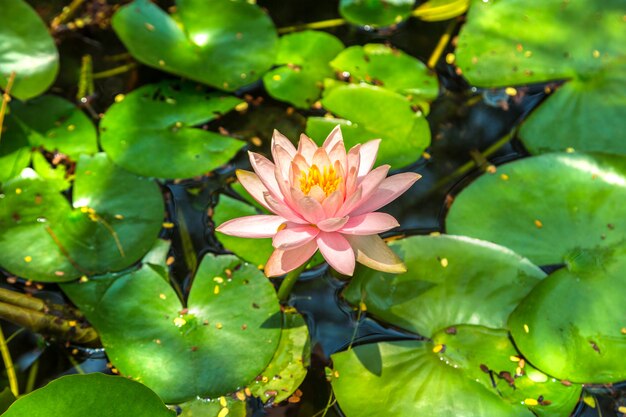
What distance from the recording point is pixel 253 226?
187 cm

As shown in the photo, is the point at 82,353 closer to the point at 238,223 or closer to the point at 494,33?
the point at 238,223

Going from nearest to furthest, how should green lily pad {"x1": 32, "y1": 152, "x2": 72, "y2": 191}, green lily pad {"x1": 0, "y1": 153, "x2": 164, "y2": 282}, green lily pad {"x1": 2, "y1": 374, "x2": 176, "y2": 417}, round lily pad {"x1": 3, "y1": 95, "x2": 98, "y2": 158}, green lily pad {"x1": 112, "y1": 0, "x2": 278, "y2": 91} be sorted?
green lily pad {"x1": 2, "y1": 374, "x2": 176, "y2": 417}
green lily pad {"x1": 0, "y1": 153, "x2": 164, "y2": 282}
green lily pad {"x1": 32, "y1": 152, "x2": 72, "y2": 191}
round lily pad {"x1": 3, "y1": 95, "x2": 98, "y2": 158}
green lily pad {"x1": 112, "y1": 0, "x2": 278, "y2": 91}

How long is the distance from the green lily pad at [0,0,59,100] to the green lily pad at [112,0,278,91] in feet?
1.12

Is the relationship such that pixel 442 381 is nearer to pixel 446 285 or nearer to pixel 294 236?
pixel 446 285

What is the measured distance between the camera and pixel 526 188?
2461 mm

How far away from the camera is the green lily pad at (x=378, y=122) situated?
268 cm

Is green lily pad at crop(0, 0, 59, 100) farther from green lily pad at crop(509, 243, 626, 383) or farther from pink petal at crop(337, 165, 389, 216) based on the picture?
green lily pad at crop(509, 243, 626, 383)

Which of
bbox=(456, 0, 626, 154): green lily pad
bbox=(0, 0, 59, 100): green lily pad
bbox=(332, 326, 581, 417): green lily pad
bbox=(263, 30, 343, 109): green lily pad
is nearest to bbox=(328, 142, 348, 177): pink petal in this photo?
bbox=(332, 326, 581, 417): green lily pad

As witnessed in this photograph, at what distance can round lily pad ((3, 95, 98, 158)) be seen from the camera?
2.64m

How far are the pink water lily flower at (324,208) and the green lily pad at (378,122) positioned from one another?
30.4 inches

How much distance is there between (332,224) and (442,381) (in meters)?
0.69

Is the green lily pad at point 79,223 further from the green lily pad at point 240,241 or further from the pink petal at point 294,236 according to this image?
the pink petal at point 294,236

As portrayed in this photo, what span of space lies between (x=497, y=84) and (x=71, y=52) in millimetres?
2102

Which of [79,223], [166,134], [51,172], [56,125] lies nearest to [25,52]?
[56,125]
